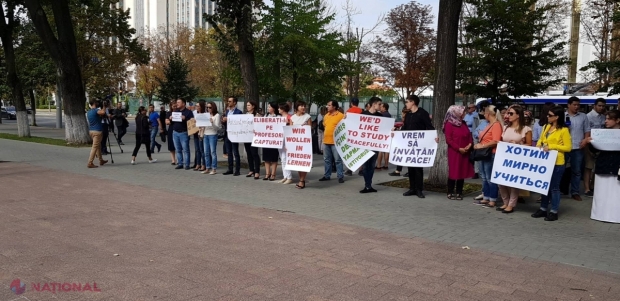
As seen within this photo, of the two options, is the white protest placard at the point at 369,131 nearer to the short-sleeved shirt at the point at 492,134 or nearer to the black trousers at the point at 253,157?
the short-sleeved shirt at the point at 492,134

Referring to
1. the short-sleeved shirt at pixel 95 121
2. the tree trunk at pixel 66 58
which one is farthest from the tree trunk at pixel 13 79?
the short-sleeved shirt at pixel 95 121

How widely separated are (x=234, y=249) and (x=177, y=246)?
2.42 feet

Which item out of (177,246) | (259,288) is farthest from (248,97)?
(259,288)

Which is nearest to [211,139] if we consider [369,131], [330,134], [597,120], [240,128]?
[240,128]

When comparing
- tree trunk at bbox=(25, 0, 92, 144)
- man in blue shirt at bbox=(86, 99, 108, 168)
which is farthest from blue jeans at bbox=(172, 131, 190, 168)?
tree trunk at bbox=(25, 0, 92, 144)

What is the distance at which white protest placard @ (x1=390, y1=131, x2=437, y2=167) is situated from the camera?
10.2 meters

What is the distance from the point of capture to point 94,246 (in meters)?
6.52

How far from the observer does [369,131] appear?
1101 cm

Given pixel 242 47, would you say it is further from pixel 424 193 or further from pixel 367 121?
pixel 424 193

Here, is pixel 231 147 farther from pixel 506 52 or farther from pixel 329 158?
pixel 506 52

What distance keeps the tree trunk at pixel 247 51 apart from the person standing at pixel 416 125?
541cm

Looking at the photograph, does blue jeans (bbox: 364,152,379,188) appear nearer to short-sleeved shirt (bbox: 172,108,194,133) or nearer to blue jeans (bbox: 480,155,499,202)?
blue jeans (bbox: 480,155,499,202)

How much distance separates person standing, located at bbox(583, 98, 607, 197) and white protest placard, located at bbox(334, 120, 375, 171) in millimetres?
4411

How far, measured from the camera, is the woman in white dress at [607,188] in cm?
824
